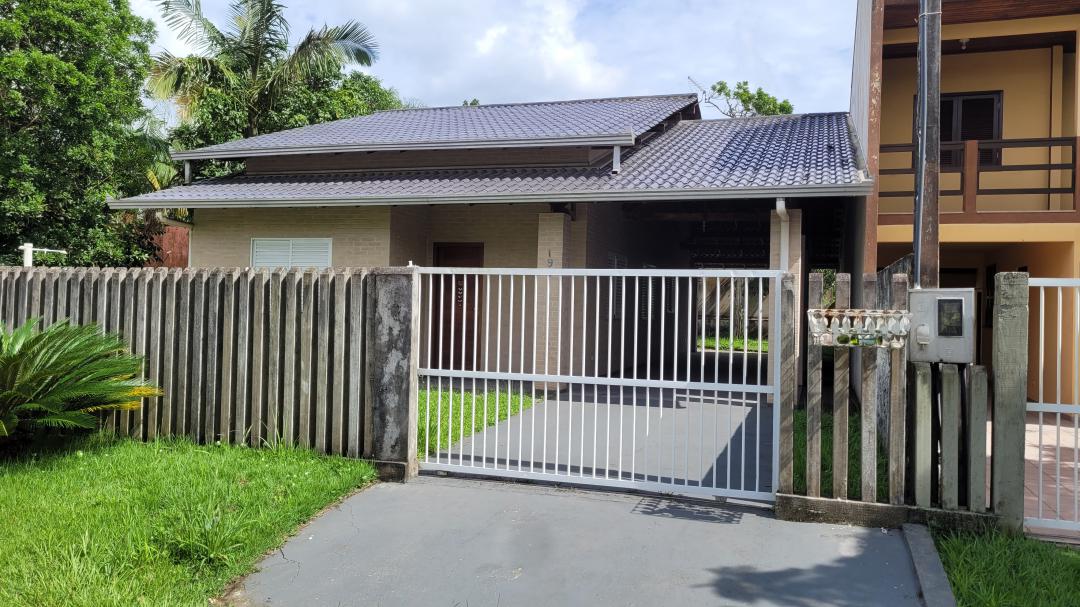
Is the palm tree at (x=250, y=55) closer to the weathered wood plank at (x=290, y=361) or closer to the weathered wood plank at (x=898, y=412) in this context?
the weathered wood plank at (x=290, y=361)

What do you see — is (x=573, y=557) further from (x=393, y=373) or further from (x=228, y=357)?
(x=228, y=357)

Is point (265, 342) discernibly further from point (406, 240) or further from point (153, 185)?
point (153, 185)

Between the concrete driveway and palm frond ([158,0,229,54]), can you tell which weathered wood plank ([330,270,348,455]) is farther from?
palm frond ([158,0,229,54])

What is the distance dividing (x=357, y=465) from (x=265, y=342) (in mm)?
1436

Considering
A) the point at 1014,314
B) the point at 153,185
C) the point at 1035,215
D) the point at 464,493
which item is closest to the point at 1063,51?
the point at 1035,215

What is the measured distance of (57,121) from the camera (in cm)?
1608

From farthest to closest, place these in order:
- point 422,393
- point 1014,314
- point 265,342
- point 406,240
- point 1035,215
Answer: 1. point 406,240
2. point 1035,215
3. point 422,393
4. point 265,342
5. point 1014,314

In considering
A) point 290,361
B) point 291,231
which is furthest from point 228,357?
point 291,231

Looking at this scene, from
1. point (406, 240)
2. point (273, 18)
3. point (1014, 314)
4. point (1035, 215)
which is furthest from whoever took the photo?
point (273, 18)

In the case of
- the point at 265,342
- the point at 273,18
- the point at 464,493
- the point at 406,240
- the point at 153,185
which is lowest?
the point at 464,493

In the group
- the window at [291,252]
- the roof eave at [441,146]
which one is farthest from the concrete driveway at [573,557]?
the window at [291,252]

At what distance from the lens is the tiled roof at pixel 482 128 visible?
1243cm

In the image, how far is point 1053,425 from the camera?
9086 mm

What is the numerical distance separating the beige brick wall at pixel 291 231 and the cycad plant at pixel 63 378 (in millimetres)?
6025
